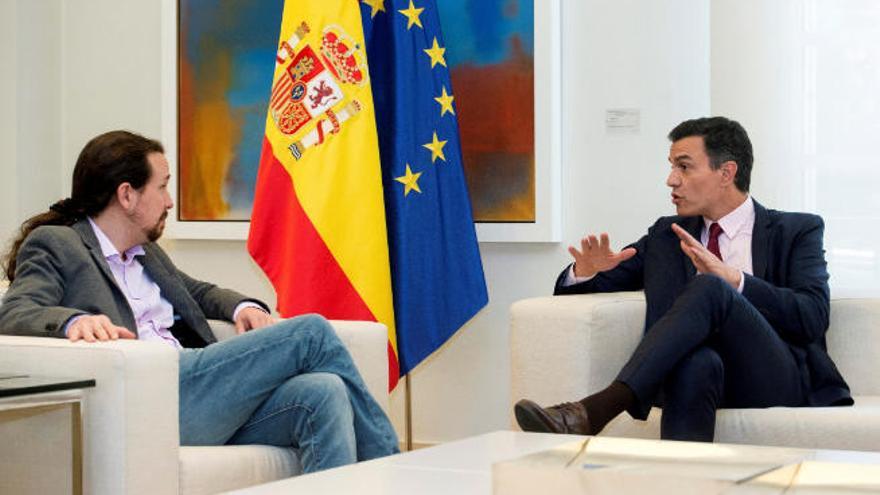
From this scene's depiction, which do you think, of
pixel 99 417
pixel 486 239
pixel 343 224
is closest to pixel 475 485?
pixel 99 417

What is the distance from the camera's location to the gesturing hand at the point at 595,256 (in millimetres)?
3895

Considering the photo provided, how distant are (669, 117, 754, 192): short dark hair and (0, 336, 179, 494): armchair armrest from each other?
6.30 feet

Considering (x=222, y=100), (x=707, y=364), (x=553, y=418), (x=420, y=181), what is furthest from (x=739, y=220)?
(x=222, y=100)

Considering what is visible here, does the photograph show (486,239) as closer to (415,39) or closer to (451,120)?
(451,120)

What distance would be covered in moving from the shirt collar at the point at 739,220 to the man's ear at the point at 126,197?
1.76 meters

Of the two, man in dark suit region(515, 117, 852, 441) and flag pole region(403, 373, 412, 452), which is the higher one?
man in dark suit region(515, 117, 852, 441)

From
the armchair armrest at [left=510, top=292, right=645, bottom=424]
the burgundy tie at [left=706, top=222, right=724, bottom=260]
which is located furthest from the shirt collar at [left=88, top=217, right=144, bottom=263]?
the burgundy tie at [left=706, top=222, right=724, bottom=260]

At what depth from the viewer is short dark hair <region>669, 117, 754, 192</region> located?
3.97 m

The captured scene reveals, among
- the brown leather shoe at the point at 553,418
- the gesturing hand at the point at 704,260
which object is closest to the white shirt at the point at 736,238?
A: the gesturing hand at the point at 704,260

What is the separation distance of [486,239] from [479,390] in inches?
23.6

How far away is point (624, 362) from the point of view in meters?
3.62

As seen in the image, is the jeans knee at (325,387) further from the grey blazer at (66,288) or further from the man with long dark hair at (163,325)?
the grey blazer at (66,288)

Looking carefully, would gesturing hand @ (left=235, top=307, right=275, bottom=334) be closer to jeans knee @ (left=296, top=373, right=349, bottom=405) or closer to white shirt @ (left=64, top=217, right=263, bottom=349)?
white shirt @ (left=64, top=217, right=263, bottom=349)

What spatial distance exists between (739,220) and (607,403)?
0.94 m
